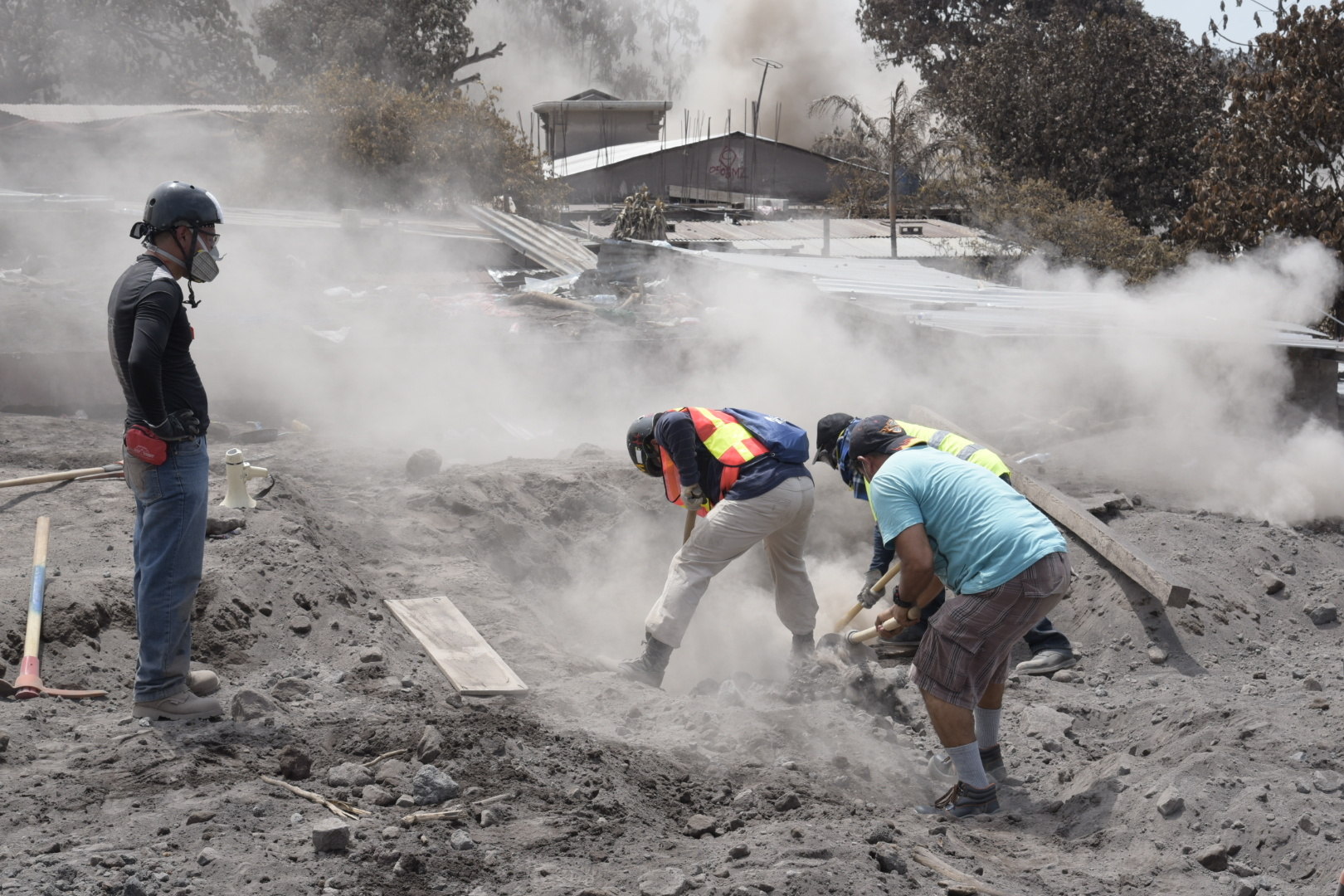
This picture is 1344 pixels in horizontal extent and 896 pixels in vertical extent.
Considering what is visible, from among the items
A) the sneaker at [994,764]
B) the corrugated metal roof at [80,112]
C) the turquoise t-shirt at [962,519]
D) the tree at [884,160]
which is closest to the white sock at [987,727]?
the sneaker at [994,764]

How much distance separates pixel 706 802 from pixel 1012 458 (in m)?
5.71

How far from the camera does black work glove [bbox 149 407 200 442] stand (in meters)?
3.76

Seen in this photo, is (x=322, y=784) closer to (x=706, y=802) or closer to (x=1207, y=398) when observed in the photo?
(x=706, y=802)

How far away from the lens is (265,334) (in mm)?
11320

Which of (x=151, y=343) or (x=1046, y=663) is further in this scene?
(x=1046, y=663)

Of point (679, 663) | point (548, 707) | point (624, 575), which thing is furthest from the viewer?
point (624, 575)

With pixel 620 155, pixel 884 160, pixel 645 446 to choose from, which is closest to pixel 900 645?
pixel 645 446

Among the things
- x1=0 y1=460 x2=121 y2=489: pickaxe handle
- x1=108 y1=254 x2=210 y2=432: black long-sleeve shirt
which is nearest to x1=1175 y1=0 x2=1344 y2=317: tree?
x1=0 y1=460 x2=121 y2=489: pickaxe handle

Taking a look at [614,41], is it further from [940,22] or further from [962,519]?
[962,519]

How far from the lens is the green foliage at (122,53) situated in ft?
118

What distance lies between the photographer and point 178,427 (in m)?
3.80

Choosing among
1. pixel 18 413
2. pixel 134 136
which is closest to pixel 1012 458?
pixel 18 413

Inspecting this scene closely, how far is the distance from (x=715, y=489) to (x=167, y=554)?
8.32ft

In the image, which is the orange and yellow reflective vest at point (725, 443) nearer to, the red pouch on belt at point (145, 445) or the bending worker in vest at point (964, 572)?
the bending worker in vest at point (964, 572)
